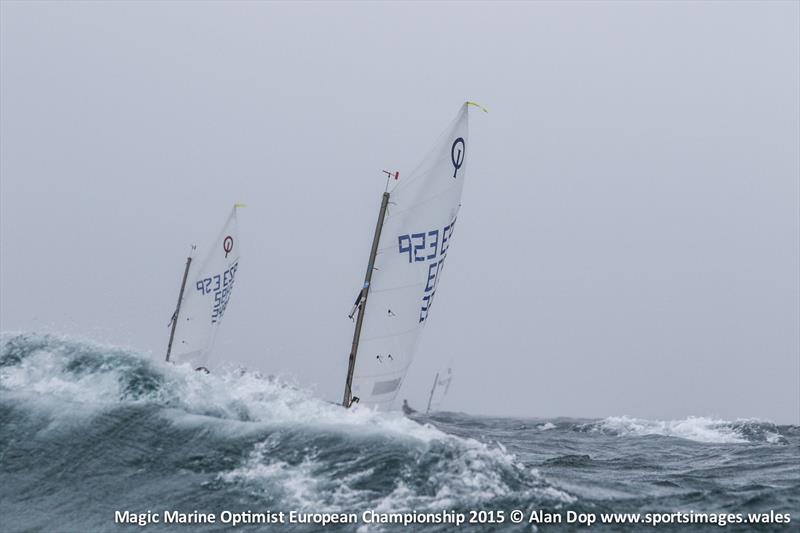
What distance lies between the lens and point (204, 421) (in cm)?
1362

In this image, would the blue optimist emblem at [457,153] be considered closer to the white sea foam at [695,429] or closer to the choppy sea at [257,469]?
the choppy sea at [257,469]

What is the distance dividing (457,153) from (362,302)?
484cm

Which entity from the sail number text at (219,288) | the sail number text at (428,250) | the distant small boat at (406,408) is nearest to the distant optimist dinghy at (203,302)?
the sail number text at (219,288)

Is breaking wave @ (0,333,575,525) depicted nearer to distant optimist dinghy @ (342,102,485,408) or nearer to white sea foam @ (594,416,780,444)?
distant optimist dinghy @ (342,102,485,408)

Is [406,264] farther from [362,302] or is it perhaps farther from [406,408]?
[406,408]

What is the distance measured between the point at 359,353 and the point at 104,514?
9.66 m

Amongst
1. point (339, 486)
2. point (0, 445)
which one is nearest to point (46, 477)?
point (0, 445)

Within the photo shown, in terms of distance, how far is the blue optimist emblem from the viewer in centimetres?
2120

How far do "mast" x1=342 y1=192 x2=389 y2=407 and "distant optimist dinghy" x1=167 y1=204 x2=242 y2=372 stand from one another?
64.9 feet

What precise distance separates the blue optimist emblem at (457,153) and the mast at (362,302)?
2.34 m

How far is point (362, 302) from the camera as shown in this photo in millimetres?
19828

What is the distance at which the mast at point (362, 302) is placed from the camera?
19750mm

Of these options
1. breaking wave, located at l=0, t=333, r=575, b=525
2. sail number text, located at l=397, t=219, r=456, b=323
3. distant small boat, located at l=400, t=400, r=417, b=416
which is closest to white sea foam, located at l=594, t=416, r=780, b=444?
sail number text, located at l=397, t=219, r=456, b=323

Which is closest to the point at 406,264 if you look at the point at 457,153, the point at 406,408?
the point at 457,153
